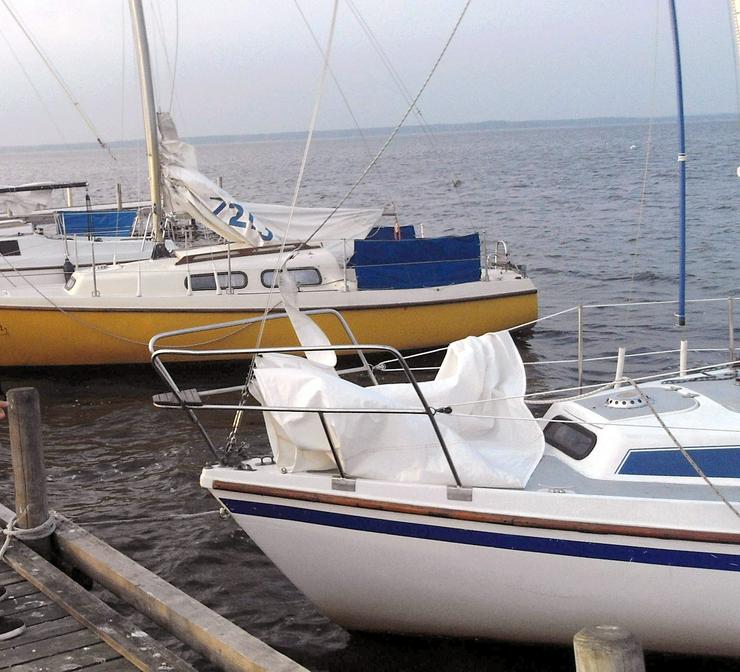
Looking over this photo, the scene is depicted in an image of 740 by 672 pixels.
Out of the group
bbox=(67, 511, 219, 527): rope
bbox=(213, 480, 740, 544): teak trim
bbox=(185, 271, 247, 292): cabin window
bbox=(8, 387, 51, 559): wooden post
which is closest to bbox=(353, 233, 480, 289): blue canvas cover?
bbox=(185, 271, 247, 292): cabin window

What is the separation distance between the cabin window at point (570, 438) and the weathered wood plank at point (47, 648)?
3329 mm

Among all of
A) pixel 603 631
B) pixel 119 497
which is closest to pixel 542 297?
pixel 119 497

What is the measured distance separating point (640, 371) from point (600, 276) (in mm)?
9784

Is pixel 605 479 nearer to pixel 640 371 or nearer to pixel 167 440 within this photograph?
pixel 167 440

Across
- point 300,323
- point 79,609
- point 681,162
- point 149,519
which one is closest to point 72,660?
point 79,609

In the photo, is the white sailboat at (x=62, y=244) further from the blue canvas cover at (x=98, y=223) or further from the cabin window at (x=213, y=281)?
the cabin window at (x=213, y=281)

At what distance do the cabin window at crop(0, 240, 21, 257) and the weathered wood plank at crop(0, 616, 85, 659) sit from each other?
14.0 m

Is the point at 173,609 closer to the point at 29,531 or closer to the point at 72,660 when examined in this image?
the point at 72,660

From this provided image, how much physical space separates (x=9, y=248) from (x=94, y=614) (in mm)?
14300

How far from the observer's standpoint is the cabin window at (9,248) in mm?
18781

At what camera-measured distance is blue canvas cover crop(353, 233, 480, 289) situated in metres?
15.5

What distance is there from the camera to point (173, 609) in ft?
19.3

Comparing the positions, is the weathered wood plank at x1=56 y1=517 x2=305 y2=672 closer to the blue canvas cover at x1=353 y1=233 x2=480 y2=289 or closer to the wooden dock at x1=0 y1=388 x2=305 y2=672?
the wooden dock at x1=0 y1=388 x2=305 y2=672

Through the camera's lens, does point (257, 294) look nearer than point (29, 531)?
No
